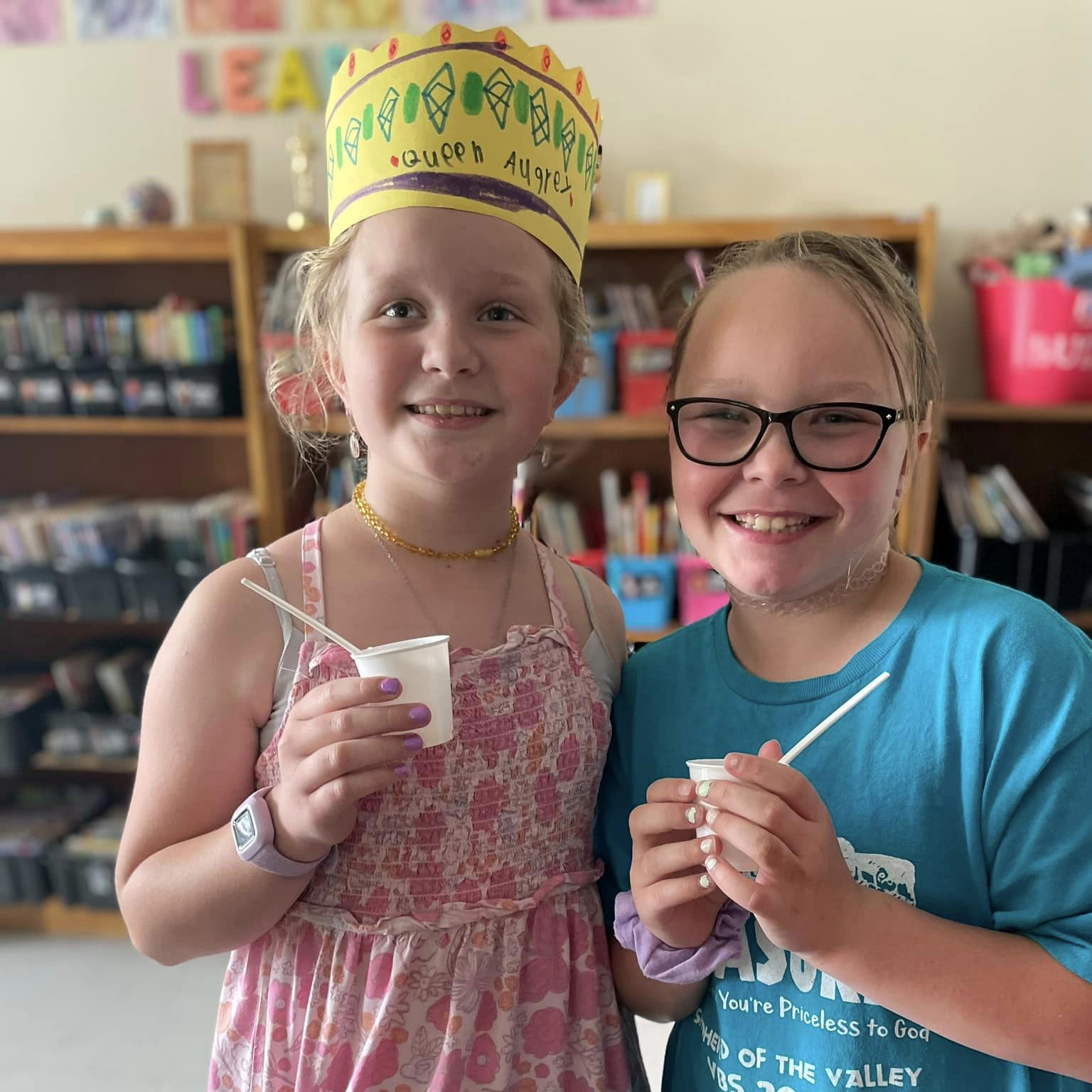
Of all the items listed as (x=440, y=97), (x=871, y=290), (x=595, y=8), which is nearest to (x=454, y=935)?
(x=871, y=290)

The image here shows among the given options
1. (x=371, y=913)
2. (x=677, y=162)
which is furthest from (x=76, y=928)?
(x=677, y=162)

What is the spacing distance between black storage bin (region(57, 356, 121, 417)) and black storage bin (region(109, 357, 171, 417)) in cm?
2

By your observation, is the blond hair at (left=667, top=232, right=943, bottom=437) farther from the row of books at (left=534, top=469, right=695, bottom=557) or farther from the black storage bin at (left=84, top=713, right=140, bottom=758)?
the black storage bin at (left=84, top=713, right=140, bottom=758)

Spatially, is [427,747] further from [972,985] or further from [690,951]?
[972,985]

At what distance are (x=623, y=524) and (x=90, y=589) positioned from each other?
1683 millimetres

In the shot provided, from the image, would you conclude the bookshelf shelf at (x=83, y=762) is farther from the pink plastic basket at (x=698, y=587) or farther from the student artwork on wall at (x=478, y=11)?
the student artwork on wall at (x=478, y=11)

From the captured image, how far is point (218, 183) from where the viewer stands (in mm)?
2906

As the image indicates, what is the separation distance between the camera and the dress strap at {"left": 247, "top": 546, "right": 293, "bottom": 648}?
3.06 ft

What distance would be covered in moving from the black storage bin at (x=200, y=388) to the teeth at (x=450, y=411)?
200 cm

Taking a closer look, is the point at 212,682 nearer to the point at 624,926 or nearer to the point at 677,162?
the point at 624,926

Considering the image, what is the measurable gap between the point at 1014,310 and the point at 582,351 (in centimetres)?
182

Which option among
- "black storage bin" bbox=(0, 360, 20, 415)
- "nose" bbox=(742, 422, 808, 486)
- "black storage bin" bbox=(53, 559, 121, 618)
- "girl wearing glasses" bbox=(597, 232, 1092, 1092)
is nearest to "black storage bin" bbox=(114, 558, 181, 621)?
"black storage bin" bbox=(53, 559, 121, 618)

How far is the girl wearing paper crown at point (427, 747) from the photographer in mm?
899

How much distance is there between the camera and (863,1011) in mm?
813
